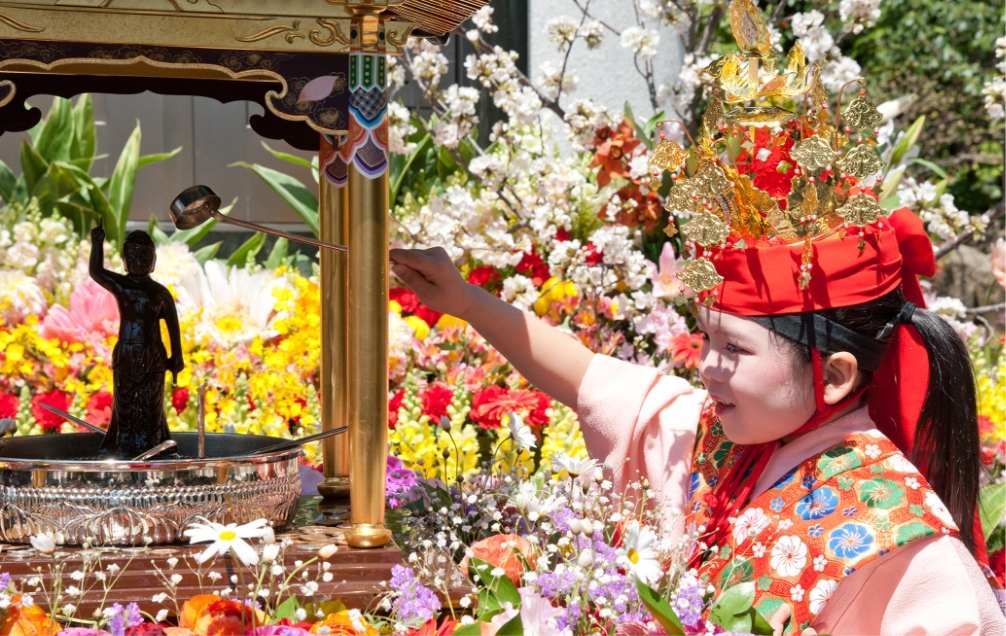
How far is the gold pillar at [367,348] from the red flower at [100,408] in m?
1.60

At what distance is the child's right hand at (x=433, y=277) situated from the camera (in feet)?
6.53

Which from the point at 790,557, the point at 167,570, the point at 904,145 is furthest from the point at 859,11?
the point at 167,570

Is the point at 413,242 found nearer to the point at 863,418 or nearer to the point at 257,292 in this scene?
the point at 257,292

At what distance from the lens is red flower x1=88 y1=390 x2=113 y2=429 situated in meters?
2.96

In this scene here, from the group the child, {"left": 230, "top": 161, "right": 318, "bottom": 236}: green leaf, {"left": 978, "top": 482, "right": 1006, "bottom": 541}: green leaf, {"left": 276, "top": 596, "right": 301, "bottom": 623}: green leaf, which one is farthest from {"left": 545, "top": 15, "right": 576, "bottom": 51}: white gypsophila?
{"left": 276, "top": 596, "right": 301, "bottom": 623}: green leaf

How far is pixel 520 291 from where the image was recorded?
3479 mm

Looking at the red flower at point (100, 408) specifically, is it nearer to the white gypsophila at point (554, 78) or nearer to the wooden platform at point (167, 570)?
the wooden platform at point (167, 570)

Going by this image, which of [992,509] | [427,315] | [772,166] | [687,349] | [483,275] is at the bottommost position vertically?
[992,509]

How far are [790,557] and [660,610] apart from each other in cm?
38

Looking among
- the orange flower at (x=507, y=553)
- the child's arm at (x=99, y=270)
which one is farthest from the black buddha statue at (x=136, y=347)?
the orange flower at (x=507, y=553)

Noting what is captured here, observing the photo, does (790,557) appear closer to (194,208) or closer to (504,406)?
(194,208)

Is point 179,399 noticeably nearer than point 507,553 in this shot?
No

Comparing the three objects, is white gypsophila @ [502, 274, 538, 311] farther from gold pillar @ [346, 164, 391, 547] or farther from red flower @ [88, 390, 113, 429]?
gold pillar @ [346, 164, 391, 547]

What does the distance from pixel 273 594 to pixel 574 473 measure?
0.50 metres
